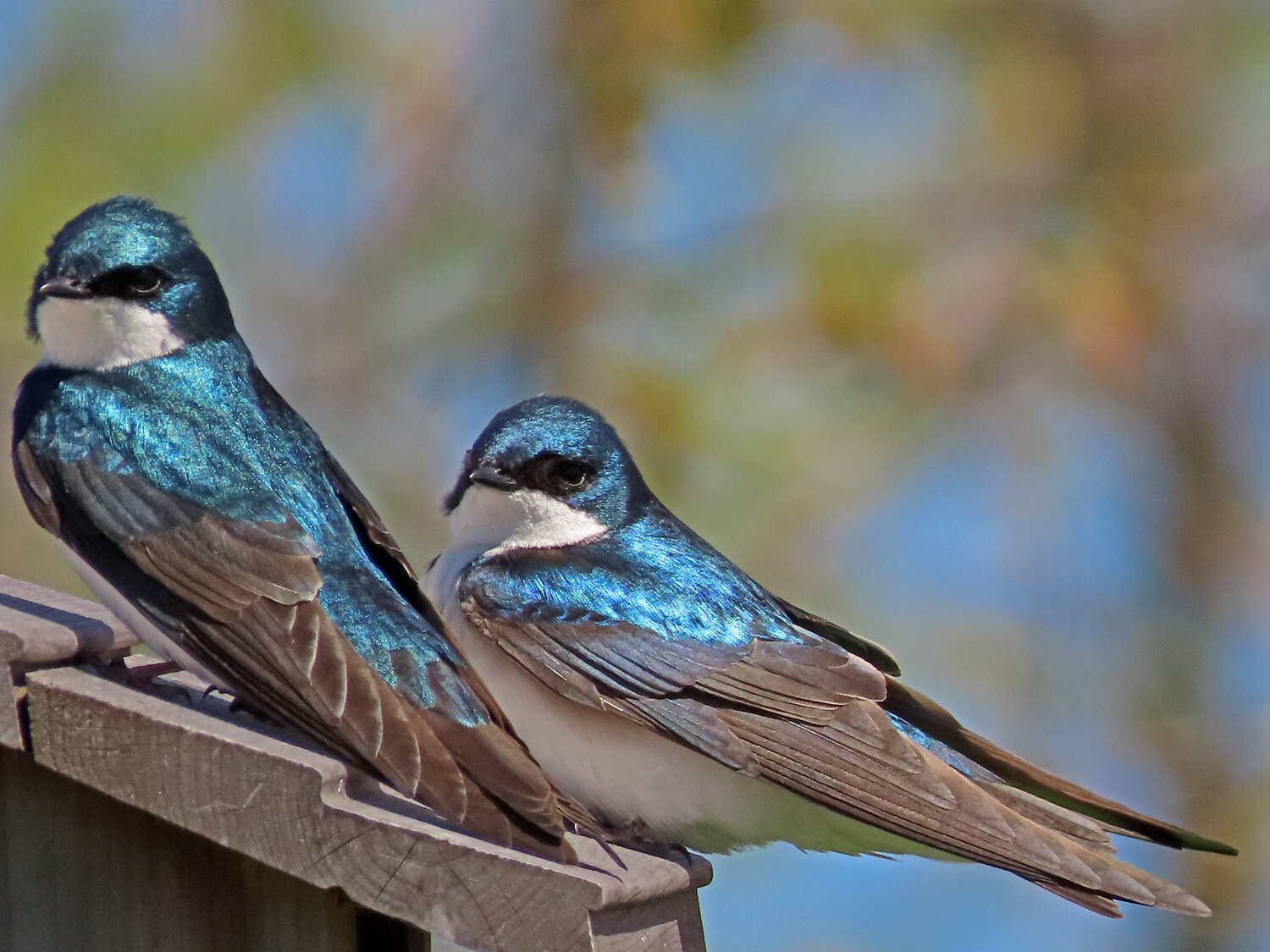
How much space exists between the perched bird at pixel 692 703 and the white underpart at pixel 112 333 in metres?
0.39

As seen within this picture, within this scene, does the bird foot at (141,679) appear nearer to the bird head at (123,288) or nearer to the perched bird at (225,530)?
the perched bird at (225,530)

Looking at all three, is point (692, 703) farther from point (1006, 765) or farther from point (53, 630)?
point (53, 630)

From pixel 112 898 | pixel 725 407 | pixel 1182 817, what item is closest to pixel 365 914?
pixel 112 898

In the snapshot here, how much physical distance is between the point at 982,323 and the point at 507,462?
2.81 meters

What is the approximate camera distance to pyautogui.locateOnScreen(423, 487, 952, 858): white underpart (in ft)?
6.32

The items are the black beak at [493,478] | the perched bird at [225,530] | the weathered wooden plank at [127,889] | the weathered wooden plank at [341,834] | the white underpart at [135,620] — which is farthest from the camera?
the black beak at [493,478]

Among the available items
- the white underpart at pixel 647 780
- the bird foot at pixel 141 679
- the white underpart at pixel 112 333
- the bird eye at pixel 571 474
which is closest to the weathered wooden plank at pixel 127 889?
the bird foot at pixel 141 679

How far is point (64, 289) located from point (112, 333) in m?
0.07

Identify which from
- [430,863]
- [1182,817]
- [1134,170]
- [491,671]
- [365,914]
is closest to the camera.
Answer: [430,863]

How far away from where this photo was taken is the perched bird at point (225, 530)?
5.21 feet

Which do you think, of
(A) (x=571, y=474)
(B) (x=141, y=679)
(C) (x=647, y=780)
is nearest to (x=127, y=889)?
(B) (x=141, y=679)

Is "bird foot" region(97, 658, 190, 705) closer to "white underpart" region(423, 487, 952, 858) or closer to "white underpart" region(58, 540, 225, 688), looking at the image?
"white underpart" region(58, 540, 225, 688)

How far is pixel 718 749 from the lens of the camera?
1911 mm

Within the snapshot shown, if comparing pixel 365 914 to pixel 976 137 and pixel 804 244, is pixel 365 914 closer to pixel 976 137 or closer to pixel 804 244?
pixel 804 244
